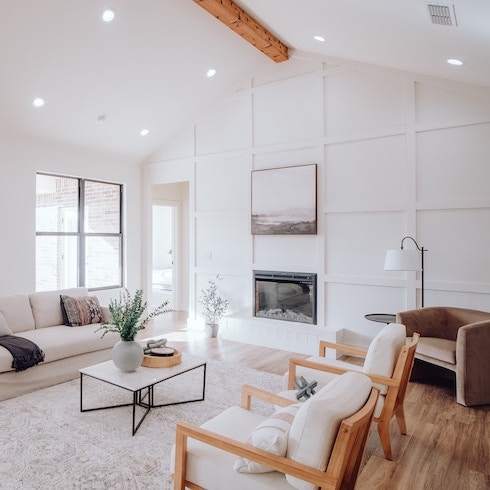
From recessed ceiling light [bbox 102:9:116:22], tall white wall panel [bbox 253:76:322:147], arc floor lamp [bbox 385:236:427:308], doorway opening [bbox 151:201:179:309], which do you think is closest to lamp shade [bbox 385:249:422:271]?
arc floor lamp [bbox 385:236:427:308]

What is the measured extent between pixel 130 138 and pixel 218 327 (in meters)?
3.23

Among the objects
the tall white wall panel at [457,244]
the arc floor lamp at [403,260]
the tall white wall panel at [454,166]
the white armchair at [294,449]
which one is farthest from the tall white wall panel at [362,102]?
the white armchair at [294,449]

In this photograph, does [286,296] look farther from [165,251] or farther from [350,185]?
[165,251]

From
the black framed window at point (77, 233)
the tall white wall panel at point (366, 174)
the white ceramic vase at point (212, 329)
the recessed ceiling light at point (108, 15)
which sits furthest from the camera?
the white ceramic vase at point (212, 329)

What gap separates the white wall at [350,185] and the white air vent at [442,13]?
187 cm

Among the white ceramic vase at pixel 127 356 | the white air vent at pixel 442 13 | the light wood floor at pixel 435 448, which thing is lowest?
the light wood floor at pixel 435 448

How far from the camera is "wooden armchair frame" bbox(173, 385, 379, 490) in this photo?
4.90 feet

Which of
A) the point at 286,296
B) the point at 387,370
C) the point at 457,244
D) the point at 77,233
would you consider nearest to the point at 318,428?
the point at 387,370

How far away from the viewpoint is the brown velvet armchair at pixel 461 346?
3.38 metres

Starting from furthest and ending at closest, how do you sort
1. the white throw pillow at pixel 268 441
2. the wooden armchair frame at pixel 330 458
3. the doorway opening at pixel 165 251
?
the doorway opening at pixel 165 251, the white throw pillow at pixel 268 441, the wooden armchair frame at pixel 330 458

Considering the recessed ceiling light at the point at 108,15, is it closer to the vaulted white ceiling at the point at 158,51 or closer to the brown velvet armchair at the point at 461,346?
the vaulted white ceiling at the point at 158,51

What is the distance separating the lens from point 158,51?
473 centimetres

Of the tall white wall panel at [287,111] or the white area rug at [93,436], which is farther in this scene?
the tall white wall panel at [287,111]

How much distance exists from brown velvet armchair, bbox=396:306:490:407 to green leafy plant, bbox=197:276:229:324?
271 centimetres
